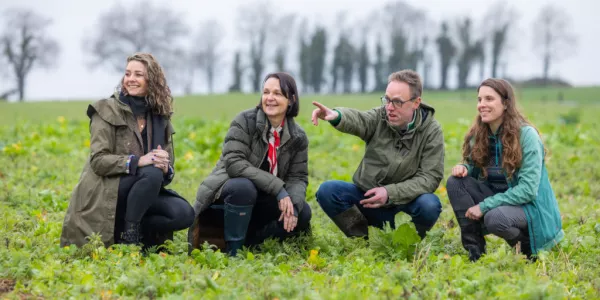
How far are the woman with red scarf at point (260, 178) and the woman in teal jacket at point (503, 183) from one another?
1179mm

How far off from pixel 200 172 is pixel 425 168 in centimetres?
443

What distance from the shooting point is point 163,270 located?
13.1ft

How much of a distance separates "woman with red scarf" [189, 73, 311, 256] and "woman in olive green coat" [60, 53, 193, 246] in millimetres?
264

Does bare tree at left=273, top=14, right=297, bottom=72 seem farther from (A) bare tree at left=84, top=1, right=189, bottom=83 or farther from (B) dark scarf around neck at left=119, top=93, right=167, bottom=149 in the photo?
(B) dark scarf around neck at left=119, top=93, right=167, bottom=149

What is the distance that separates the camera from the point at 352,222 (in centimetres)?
510

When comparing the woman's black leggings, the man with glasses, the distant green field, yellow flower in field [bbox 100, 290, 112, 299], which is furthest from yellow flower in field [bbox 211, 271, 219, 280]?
the distant green field

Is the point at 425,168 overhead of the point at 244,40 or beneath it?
beneath

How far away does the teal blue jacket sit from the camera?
4.41 metres

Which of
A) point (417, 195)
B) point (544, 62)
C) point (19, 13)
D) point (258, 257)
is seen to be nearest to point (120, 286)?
point (258, 257)

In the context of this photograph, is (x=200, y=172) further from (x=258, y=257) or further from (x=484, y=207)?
(x=484, y=207)

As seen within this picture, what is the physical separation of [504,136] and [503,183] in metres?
0.37

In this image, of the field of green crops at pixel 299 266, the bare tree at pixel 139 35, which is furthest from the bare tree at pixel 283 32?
the field of green crops at pixel 299 266

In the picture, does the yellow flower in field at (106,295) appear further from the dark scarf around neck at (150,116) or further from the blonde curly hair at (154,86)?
the blonde curly hair at (154,86)

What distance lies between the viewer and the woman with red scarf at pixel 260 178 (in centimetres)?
463
